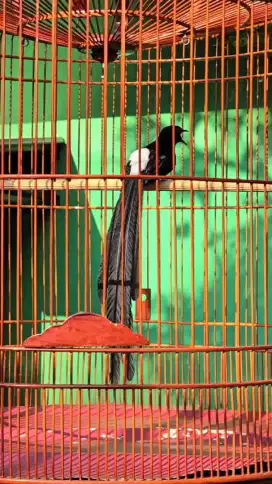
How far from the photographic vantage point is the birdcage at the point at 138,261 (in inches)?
113

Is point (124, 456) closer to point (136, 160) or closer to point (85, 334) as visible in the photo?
point (85, 334)

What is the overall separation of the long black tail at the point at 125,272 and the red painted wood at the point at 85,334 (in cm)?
19

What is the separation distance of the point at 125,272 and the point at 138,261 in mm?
136

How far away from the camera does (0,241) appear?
123 inches

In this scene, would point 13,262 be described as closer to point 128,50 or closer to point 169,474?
point 128,50

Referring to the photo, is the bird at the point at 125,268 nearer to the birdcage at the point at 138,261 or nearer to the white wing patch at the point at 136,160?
the birdcage at the point at 138,261

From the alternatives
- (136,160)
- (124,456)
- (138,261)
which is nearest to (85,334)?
(124,456)

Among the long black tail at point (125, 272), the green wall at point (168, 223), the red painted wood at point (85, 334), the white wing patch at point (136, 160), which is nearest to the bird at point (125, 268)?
the long black tail at point (125, 272)

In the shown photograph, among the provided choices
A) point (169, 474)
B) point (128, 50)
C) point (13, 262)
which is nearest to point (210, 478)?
point (169, 474)

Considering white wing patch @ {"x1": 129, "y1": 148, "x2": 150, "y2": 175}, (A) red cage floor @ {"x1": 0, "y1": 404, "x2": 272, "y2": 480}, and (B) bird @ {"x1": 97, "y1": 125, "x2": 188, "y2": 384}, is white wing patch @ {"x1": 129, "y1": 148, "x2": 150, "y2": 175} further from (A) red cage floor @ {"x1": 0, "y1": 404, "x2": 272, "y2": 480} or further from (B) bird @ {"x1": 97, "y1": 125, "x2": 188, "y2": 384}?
(A) red cage floor @ {"x1": 0, "y1": 404, "x2": 272, "y2": 480}

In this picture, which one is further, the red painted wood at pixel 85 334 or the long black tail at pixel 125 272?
the long black tail at pixel 125 272

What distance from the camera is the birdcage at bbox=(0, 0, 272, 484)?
2883 millimetres

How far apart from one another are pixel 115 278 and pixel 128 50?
5.34 feet

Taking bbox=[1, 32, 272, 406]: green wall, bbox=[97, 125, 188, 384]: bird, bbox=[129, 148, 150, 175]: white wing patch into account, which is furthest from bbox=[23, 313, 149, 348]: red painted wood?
bbox=[1, 32, 272, 406]: green wall
